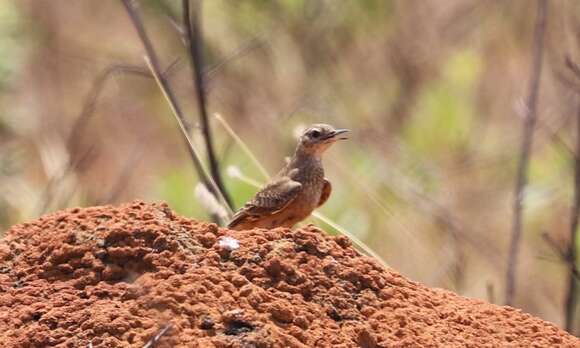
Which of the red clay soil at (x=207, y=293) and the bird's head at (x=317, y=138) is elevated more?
the bird's head at (x=317, y=138)

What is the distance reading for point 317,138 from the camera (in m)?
7.72

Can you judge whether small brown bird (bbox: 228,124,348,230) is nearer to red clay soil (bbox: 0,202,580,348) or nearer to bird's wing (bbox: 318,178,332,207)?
bird's wing (bbox: 318,178,332,207)

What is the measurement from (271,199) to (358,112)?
5.23m

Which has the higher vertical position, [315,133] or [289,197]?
[315,133]

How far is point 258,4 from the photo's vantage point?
37.4 ft

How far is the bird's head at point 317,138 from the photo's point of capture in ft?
25.1

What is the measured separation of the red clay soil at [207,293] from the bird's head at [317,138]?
305 centimetres

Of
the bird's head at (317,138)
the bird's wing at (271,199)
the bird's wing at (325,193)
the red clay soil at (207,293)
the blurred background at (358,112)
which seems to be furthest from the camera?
the blurred background at (358,112)

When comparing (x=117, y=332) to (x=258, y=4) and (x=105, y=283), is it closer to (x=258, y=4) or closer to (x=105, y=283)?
(x=105, y=283)

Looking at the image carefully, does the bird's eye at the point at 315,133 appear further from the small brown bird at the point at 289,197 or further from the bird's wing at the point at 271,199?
the bird's wing at the point at 271,199

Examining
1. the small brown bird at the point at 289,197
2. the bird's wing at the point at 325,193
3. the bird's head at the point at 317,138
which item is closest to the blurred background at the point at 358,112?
the bird's head at the point at 317,138

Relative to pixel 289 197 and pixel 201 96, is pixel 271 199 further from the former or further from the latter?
pixel 201 96

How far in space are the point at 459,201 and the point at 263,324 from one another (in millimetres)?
7538

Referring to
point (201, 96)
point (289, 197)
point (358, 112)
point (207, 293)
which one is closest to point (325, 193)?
point (289, 197)
